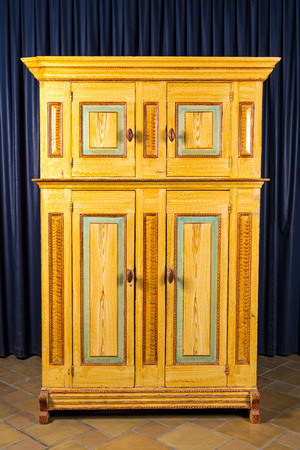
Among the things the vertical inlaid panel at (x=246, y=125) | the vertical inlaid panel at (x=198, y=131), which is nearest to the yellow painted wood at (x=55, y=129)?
the vertical inlaid panel at (x=198, y=131)

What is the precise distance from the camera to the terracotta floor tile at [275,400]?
3195mm

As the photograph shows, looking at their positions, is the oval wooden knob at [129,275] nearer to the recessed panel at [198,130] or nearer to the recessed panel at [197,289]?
the recessed panel at [197,289]

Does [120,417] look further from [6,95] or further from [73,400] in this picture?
[6,95]

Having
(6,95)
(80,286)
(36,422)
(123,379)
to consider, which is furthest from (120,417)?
(6,95)

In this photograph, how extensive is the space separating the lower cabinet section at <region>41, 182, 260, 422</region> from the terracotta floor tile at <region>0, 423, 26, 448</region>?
0.18 meters

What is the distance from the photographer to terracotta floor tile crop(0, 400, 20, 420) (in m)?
3.07

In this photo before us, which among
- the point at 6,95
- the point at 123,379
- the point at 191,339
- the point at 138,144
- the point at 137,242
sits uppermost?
the point at 6,95

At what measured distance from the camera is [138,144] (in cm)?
287

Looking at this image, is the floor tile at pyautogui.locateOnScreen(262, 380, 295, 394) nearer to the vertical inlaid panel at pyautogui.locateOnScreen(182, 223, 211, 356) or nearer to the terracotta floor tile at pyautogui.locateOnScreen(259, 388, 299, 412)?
the terracotta floor tile at pyautogui.locateOnScreen(259, 388, 299, 412)

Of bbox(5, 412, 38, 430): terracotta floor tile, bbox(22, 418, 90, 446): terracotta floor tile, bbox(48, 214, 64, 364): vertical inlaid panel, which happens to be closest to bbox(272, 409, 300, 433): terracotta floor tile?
bbox(22, 418, 90, 446): terracotta floor tile

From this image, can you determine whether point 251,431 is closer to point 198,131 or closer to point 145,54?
point 198,131

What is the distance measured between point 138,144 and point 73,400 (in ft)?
4.84

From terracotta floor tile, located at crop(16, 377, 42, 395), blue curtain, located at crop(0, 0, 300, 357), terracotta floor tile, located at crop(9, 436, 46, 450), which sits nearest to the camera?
terracotta floor tile, located at crop(9, 436, 46, 450)

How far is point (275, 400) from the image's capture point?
329 cm
